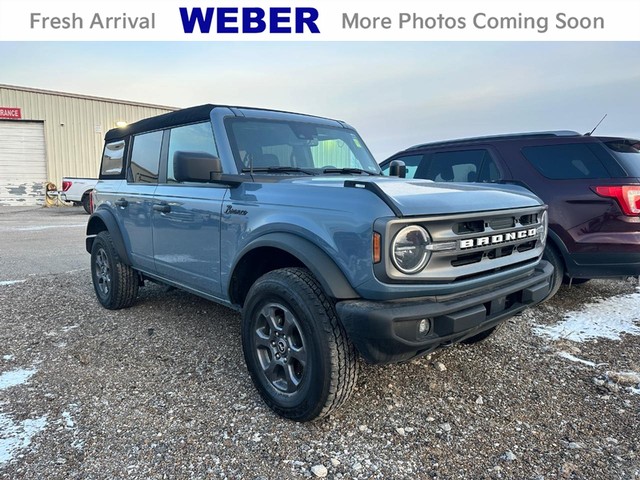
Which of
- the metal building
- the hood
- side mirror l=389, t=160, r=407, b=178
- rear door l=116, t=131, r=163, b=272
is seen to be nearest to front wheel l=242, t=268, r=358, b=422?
the hood

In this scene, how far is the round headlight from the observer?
2.21 m

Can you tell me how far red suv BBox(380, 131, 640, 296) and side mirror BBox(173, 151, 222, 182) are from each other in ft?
10.6

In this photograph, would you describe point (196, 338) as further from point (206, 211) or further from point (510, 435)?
point (510, 435)

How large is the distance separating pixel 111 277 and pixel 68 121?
20.1 metres

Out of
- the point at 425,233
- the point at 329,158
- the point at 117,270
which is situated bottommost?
the point at 117,270

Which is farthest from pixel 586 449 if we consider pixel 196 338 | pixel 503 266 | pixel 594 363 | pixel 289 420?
pixel 196 338

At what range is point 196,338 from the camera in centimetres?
388

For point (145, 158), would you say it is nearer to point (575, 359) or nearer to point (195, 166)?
point (195, 166)

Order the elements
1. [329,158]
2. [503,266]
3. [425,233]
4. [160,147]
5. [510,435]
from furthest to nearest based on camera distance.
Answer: [160,147] → [329,158] → [503,266] → [510,435] → [425,233]

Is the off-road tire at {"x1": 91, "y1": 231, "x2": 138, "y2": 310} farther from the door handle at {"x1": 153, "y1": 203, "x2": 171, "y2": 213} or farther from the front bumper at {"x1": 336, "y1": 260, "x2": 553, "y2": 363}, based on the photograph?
the front bumper at {"x1": 336, "y1": 260, "x2": 553, "y2": 363}

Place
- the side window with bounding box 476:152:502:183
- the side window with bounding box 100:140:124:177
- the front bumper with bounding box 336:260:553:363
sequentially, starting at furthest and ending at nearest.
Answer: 1. the side window with bounding box 476:152:502:183
2. the side window with bounding box 100:140:124:177
3. the front bumper with bounding box 336:260:553:363

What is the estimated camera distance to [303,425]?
256 centimetres

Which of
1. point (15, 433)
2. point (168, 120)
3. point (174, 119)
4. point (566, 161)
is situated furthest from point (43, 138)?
point (566, 161)

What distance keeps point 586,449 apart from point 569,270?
2500 mm
